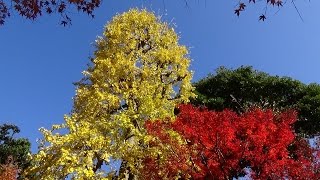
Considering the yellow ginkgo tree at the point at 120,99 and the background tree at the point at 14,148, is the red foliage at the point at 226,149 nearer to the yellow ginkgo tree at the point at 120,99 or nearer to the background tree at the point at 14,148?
the yellow ginkgo tree at the point at 120,99

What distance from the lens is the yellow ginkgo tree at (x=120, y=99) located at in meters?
18.9

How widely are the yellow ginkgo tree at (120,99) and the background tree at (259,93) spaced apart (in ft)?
27.2

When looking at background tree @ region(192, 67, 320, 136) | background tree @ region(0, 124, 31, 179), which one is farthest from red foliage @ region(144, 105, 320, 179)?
background tree @ region(0, 124, 31, 179)

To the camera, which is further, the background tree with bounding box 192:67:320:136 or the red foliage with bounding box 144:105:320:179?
the background tree with bounding box 192:67:320:136

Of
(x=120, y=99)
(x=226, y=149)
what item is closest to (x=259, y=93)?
(x=120, y=99)

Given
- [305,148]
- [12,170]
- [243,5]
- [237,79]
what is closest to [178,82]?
[305,148]

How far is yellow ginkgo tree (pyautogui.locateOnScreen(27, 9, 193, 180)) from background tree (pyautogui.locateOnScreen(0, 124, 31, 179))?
47.1ft

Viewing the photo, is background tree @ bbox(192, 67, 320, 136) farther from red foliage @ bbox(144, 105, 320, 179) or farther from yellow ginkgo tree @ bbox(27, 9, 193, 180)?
red foliage @ bbox(144, 105, 320, 179)

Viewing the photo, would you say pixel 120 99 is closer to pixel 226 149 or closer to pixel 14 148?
pixel 226 149

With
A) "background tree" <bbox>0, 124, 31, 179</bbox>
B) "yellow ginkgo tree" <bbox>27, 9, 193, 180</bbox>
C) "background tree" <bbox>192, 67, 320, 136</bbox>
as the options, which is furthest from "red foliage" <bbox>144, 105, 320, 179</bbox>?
"background tree" <bbox>0, 124, 31, 179</bbox>

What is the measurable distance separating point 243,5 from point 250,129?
11479 millimetres

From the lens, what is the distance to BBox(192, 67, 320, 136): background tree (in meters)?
31.0

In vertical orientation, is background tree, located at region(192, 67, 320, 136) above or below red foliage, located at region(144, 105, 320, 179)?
above

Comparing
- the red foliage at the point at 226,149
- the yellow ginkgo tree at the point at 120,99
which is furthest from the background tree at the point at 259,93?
the red foliage at the point at 226,149
